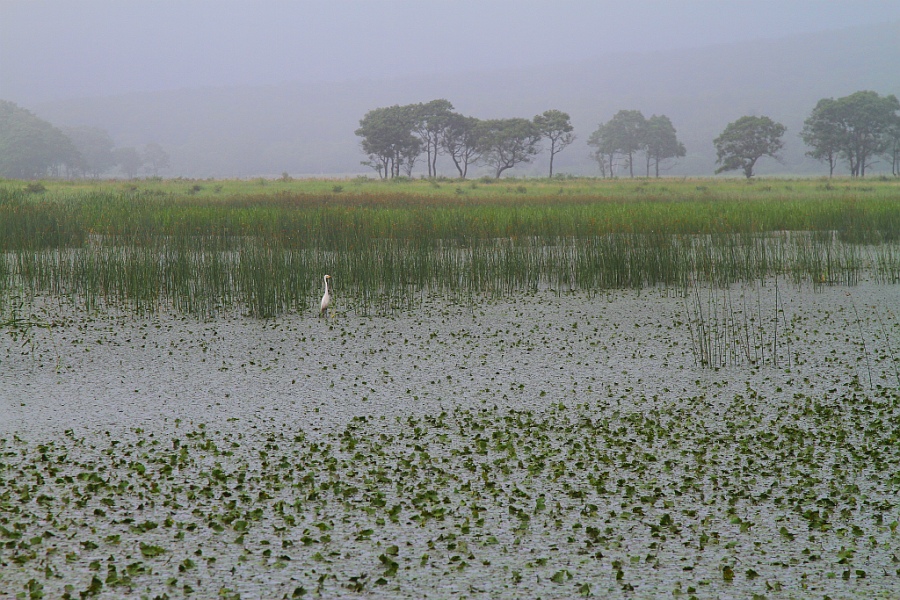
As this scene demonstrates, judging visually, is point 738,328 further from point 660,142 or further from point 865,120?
point 660,142

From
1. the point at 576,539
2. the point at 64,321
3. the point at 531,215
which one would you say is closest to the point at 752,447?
the point at 576,539

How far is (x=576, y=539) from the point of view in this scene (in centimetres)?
346

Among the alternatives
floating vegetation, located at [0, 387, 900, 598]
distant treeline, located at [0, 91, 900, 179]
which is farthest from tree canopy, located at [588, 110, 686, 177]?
floating vegetation, located at [0, 387, 900, 598]

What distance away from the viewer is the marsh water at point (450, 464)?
3180 millimetres

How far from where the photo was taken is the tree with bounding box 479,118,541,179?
58.6 m

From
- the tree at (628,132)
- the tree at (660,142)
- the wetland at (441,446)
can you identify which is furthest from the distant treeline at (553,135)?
the wetland at (441,446)

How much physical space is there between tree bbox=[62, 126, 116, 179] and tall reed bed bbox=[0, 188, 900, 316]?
272ft

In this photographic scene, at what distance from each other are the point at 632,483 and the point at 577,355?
2911 mm

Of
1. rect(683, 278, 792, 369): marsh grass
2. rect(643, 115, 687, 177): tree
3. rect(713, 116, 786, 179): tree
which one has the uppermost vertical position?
rect(643, 115, 687, 177): tree

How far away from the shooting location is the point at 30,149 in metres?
74.2

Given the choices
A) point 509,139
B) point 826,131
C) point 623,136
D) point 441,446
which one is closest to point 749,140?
point 826,131

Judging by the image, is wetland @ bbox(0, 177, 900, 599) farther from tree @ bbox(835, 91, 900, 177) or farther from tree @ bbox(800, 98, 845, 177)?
tree @ bbox(835, 91, 900, 177)

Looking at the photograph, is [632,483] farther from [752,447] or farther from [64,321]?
[64,321]

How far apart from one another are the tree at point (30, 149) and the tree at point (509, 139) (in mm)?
41860
